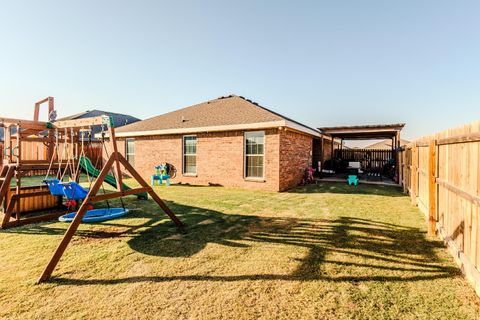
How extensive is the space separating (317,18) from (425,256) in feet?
36.5

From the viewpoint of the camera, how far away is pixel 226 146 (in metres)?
12.2

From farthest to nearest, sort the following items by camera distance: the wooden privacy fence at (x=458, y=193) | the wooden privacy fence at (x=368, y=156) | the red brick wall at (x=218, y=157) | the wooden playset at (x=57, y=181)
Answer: the wooden privacy fence at (x=368, y=156)
the red brick wall at (x=218, y=157)
the wooden playset at (x=57, y=181)
the wooden privacy fence at (x=458, y=193)

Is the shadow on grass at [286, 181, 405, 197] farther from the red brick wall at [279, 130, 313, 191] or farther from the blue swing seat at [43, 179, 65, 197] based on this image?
the blue swing seat at [43, 179, 65, 197]

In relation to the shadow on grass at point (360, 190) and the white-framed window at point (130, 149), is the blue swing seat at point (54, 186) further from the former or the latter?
the white-framed window at point (130, 149)

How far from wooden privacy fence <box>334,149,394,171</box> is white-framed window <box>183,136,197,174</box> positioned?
43.0ft

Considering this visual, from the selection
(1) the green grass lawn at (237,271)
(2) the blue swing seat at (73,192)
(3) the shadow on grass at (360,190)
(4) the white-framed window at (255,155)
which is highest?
(4) the white-framed window at (255,155)

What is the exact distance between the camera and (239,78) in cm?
1814

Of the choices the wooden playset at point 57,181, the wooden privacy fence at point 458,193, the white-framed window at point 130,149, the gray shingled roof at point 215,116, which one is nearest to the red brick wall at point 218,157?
the gray shingled roof at point 215,116

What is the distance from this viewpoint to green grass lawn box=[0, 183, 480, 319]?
252 cm

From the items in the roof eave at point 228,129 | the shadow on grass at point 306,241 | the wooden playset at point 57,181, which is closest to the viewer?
the shadow on grass at point 306,241

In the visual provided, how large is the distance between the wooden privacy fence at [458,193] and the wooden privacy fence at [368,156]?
15.7 m

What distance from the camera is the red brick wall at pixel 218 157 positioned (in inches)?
434

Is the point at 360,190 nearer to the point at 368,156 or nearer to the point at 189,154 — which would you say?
the point at 189,154

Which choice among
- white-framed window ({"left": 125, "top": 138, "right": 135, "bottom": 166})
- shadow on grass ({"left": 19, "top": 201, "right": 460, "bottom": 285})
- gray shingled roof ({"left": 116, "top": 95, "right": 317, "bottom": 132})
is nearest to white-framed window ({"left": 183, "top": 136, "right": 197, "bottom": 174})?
gray shingled roof ({"left": 116, "top": 95, "right": 317, "bottom": 132})
